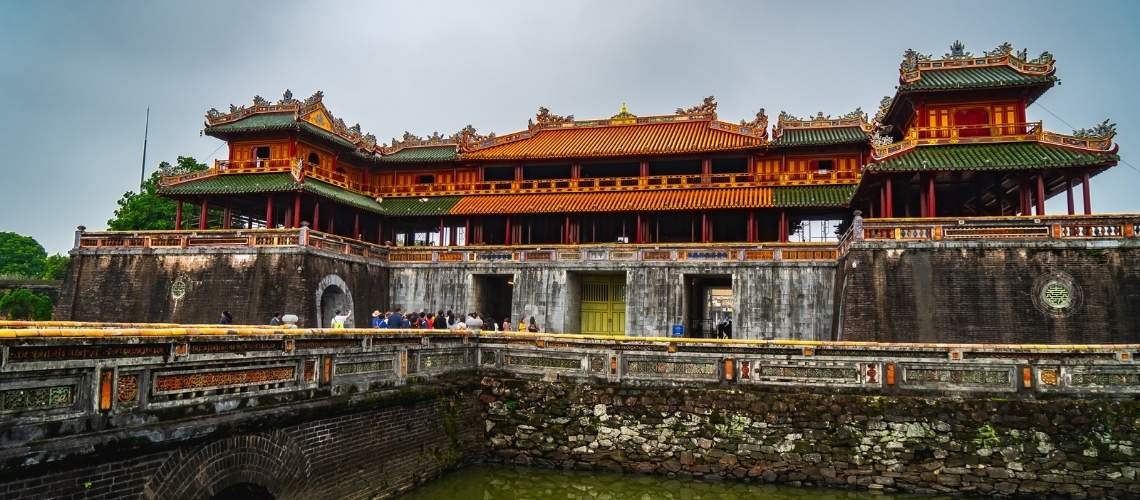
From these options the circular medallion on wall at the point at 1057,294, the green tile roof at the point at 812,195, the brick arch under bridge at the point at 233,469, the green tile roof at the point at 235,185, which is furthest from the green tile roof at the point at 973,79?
the green tile roof at the point at 235,185

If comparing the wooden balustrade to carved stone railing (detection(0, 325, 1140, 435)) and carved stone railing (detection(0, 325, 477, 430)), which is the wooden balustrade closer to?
carved stone railing (detection(0, 325, 1140, 435))

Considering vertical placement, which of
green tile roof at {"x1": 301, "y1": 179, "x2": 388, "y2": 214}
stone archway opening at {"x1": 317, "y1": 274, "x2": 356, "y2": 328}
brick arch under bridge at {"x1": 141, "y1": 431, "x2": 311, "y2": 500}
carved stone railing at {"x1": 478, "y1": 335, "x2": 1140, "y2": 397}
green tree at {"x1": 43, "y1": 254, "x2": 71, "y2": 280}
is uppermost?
green tile roof at {"x1": 301, "y1": 179, "x2": 388, "y2": 214}

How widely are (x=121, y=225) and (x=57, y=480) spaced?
123 feet

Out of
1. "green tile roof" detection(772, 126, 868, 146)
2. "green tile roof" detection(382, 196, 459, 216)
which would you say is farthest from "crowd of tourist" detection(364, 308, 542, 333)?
"green tile roof" detection(772, 126, 868, 146)

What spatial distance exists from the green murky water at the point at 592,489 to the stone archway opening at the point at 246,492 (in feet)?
11.1

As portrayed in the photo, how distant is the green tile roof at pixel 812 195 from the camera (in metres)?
27.1

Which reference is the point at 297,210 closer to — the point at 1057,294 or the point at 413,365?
the point at 413,365

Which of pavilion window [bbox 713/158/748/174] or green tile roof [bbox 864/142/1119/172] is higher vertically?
pavilion window [bbox 713/158/748/174]

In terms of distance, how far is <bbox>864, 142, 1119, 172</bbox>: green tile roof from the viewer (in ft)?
66.7

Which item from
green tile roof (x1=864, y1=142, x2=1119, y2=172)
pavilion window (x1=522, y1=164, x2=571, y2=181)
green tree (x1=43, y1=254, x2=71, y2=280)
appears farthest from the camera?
green tree (x1=43, y1=254, x2=71, y2=280)

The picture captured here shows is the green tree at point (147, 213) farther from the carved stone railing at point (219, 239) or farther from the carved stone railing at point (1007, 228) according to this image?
the carved stone railing at point (1007, 228)

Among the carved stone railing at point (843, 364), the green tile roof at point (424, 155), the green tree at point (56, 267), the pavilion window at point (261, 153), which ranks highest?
the green tile roof at point (424, 155)

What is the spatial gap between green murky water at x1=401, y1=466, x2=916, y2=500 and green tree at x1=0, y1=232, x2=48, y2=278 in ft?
207

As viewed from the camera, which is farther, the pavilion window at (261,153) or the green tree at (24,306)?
the green tree at (24,306)
